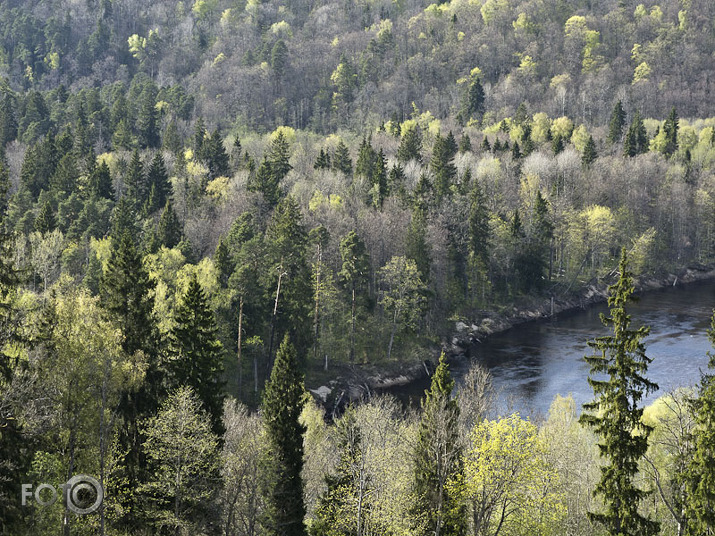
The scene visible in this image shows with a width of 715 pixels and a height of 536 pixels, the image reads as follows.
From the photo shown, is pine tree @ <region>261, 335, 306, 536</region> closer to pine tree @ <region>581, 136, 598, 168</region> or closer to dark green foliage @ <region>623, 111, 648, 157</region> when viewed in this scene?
pine tree @ <region>581, 136, 598, 168</region>

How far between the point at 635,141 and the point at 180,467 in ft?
423

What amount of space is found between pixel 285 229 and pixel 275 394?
1543 inches

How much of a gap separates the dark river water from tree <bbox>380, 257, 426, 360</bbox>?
7486 millimetres

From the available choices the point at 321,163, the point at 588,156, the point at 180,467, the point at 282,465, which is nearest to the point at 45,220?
the point at 321,163

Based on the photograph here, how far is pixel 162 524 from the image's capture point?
3312cm

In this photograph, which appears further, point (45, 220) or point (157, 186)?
point (157, 186)

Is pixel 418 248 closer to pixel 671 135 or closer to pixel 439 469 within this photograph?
pixel 439 469

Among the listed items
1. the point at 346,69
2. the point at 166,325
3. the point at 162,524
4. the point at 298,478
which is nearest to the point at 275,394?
the point at 298,478

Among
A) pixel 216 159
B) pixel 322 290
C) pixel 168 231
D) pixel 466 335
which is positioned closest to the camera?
pixel 322 290

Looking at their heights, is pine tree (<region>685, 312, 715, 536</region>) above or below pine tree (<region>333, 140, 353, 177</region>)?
above

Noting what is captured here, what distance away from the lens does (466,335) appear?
300ft

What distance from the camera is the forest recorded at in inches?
1154

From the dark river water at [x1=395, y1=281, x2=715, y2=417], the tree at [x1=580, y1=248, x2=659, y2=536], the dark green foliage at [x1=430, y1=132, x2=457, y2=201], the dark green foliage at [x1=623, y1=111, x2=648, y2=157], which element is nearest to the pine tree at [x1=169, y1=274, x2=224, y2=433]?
the tree at [x1=580, y1=248, x2=659, y2=536]

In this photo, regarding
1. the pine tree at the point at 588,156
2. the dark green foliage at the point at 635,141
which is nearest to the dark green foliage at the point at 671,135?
the dark green foliage at the point at 635,141
